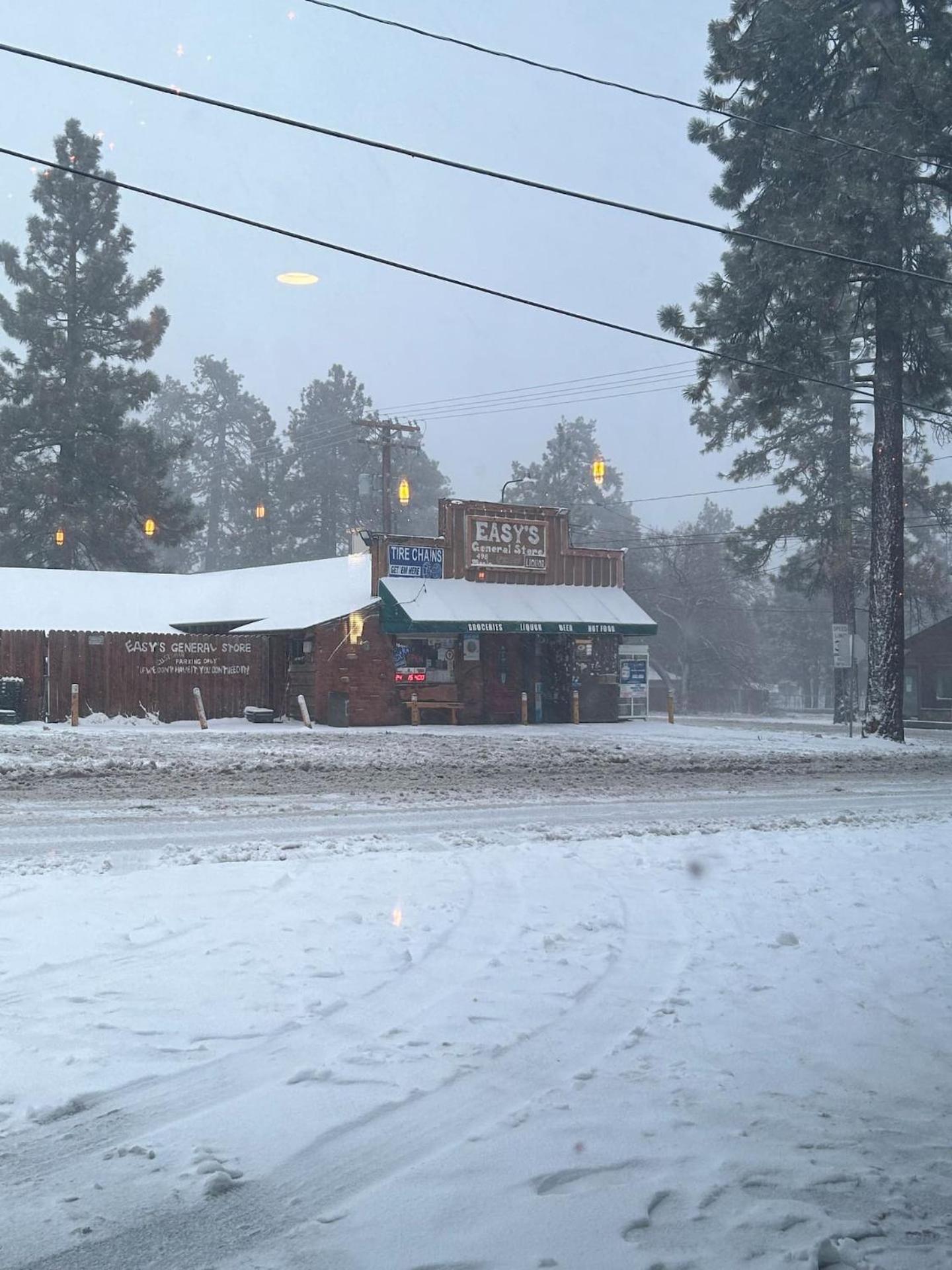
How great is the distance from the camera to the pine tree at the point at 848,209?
1004 inches

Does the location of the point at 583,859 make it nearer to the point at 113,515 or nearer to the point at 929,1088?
the point at 929,1088

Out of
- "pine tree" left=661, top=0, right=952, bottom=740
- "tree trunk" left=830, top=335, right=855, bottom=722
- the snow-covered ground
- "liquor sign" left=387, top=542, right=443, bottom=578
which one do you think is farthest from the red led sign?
the snow-covered ground

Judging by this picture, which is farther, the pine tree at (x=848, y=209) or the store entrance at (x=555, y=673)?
the store entrance at (x=555, y=673)

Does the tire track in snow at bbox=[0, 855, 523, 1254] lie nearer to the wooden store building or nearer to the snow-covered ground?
the snow-covered ground

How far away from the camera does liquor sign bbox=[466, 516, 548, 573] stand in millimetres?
34438

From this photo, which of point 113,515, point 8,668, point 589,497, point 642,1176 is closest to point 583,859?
point 642,1176

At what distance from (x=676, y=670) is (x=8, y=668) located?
190 ft

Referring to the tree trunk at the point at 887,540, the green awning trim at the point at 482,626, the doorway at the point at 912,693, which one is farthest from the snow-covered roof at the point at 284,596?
the doorway at the point at 912,693

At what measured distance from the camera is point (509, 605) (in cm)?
3366

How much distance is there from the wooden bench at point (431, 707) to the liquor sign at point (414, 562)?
369cm

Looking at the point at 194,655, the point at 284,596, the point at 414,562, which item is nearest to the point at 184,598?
the point at 284,596

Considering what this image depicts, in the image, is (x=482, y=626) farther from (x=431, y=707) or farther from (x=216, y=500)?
(x=216, y=500)

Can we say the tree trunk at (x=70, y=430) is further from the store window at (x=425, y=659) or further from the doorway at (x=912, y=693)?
the doorway at (x=912, y=693)

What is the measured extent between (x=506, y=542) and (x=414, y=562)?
329 cm
